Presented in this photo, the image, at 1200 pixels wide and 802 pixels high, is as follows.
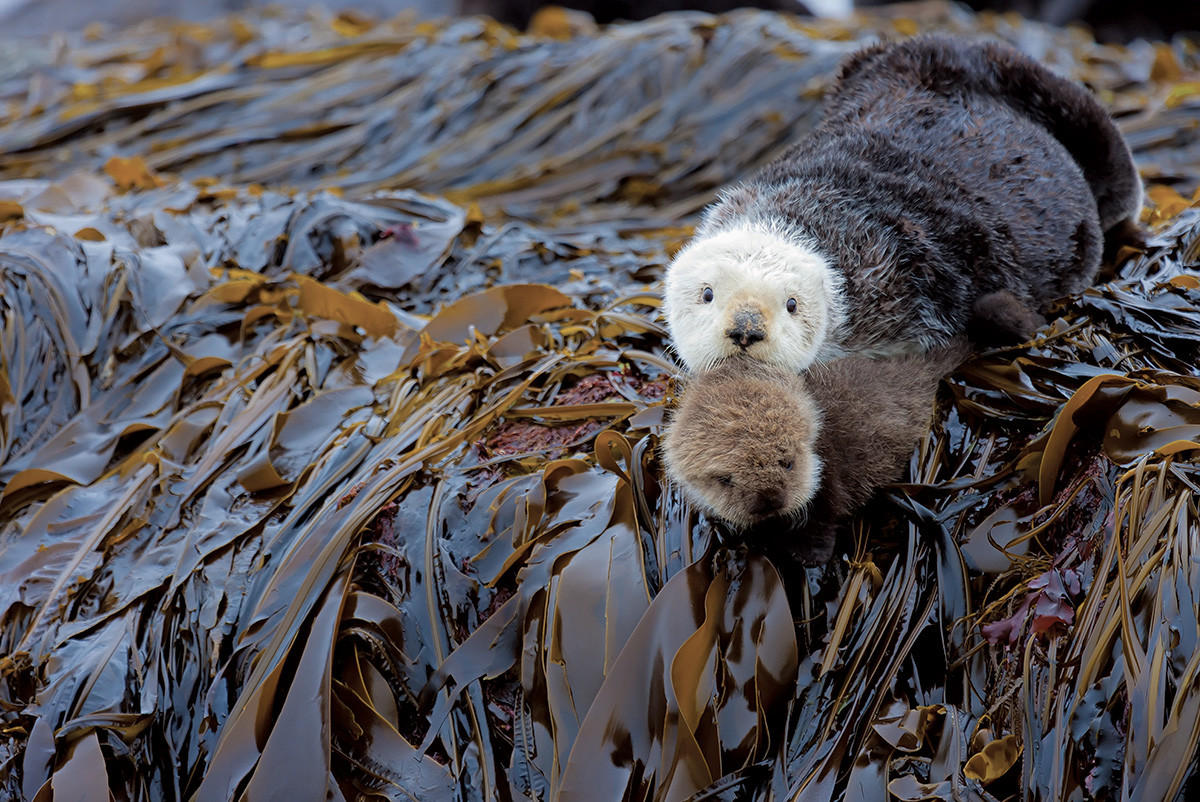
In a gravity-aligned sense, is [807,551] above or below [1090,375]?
below

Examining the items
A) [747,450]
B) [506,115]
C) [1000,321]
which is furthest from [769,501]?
[506,115]

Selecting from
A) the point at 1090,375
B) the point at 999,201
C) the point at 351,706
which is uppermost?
the point at 999,201

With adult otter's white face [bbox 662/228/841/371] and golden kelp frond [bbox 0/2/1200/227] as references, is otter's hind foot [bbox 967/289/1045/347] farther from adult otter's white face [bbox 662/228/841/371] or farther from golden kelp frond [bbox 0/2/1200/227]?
golden kelp frond [bbox 0/2/1200/227]

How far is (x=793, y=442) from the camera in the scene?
177cm

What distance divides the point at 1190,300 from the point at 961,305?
0.62 m

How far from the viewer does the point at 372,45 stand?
5.45m

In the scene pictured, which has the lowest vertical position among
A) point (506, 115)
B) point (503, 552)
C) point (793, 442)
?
point (503, 552)

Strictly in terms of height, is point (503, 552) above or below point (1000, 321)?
below

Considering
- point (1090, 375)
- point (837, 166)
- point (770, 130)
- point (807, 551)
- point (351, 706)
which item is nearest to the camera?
point (807, 551)

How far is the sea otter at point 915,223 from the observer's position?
218 cm

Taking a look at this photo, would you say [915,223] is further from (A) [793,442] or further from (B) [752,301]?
(A) [793,442]

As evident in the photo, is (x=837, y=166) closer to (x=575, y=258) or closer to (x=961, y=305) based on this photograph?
(x=961, y=305)

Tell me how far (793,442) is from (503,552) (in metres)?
0.74

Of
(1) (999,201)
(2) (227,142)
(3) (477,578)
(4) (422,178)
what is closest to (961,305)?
(1) (999,201)
